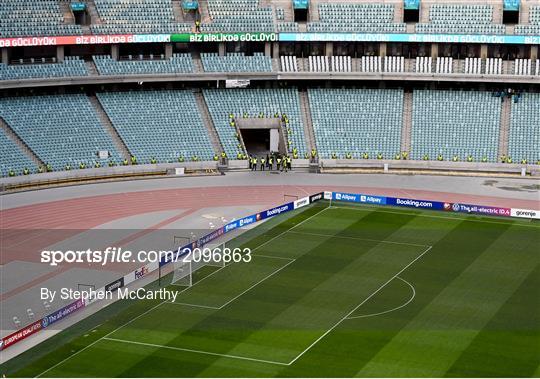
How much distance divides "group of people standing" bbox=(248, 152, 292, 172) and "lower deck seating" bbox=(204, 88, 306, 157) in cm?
166

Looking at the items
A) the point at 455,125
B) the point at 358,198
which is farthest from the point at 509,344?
the point at 455,125

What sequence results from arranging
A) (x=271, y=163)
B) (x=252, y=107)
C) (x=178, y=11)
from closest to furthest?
(x=271, y=163) → (x=252, y=107) → (x=178, y=11)

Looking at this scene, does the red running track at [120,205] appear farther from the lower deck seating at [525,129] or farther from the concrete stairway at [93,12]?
the concrete stairway at [93,12]

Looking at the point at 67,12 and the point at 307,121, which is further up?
the point at 67,12

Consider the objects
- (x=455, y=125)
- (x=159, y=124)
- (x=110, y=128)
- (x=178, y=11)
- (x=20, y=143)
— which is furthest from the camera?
(x=178, y=11)

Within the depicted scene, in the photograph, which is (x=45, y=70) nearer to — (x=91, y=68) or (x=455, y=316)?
(x=91, y=68)

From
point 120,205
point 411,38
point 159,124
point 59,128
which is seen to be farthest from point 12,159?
point 411,38

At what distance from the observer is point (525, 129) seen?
88.2 m

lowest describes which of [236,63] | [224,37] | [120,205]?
[120,205]

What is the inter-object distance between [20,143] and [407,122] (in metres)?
33.3

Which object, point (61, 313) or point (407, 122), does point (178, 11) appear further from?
Answer: point (61, 313)

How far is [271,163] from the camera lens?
86.8 m

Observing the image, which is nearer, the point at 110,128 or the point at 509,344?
the point at 509,344

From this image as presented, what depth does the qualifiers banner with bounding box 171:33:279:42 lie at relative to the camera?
89.2 meters
